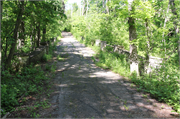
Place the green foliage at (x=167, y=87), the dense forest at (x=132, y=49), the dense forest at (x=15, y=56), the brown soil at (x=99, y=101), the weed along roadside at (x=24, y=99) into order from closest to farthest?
1. the weed along roadside at (x=24, y=99)
2. the brown soil at (x=99, y=101)
3. the green foliage at (x=167, y=87)
4. the dense forest at (x=15, y=56)
5. the dense forest at (x=132, y=49)

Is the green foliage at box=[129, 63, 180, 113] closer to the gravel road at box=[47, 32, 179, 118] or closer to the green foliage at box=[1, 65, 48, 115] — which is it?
the gravel road at box=[47, 32, 179, 118]

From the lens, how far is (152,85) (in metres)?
5.87

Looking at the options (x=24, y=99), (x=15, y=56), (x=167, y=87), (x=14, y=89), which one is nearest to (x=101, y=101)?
(x=167, y=87)

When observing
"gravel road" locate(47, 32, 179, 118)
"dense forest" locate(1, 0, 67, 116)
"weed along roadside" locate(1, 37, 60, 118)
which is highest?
"dense forest" locate(1, 0, 67, 116)


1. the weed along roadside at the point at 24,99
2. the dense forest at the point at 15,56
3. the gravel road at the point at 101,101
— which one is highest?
the dense forest at the point at 15,56

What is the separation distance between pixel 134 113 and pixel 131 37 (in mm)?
4567

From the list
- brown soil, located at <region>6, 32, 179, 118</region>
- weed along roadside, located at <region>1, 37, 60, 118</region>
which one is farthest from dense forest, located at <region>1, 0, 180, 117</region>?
brown soil, located at <region>6, 32, 179, 118</region>

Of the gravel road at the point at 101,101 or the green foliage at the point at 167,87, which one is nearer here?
the gravel road at the point at 101,101

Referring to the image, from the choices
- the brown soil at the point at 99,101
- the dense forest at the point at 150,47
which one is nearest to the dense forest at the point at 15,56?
the brown soil at the point at 99,101

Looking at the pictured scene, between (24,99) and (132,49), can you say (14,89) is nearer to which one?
(24,99)

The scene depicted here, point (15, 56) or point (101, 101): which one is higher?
point (15, 56)

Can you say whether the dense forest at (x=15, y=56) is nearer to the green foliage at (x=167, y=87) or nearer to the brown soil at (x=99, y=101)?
the brown soil at (x=99, y=101)

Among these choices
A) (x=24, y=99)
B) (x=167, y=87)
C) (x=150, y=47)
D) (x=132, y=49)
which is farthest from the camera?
(x=132, y=49)

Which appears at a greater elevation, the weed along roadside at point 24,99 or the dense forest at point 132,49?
the dense forest at point 132,49
